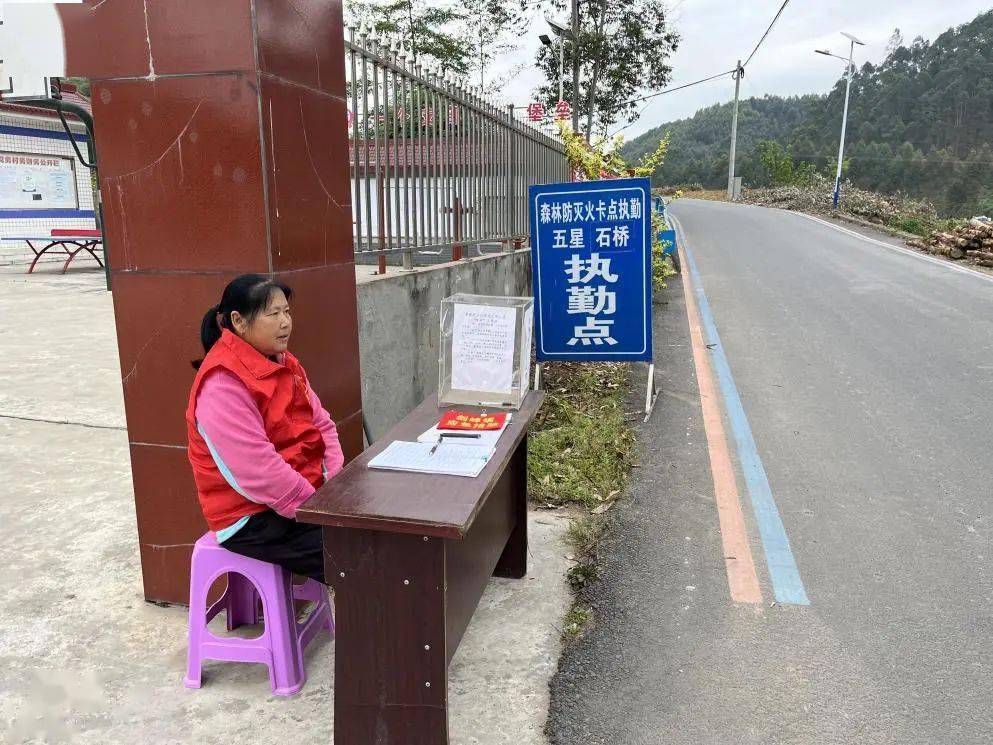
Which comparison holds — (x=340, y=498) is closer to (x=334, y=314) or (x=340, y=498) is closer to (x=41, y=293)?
(x=334, y=314)

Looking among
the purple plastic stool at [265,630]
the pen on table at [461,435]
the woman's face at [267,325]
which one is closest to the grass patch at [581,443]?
the pen on table at [461,435]

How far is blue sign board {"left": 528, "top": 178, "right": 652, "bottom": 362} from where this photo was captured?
580 cm

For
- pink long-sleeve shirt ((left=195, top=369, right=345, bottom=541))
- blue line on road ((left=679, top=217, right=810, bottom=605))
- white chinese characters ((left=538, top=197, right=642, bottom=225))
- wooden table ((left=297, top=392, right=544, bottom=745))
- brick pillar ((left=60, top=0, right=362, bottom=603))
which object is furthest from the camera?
white chinese characters ((left=538, top=197, right=642, bottom=225))

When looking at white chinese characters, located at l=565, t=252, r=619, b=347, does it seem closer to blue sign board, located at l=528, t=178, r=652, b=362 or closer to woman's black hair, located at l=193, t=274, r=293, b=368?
blue sign board, located at l=528, t=178, r=652, b=362

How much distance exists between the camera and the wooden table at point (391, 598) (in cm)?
221

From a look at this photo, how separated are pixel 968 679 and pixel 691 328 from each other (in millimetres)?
6762

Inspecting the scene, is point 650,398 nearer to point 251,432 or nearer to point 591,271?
point 591,271

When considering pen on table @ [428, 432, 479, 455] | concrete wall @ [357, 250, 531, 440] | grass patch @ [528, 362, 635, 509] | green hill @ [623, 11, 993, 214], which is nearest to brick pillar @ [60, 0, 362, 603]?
pen on table @ [428, 432, 479, 455]

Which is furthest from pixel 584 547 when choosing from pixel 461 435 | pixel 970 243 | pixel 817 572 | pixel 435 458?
pixel 970 243

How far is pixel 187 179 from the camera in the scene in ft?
9.60

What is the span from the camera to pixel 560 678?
2.84m

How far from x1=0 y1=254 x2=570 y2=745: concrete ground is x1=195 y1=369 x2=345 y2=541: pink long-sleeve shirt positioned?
74cm

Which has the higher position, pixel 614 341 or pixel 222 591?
pixel 614 341

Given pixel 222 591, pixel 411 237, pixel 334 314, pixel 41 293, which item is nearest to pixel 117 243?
pixel 334 314
